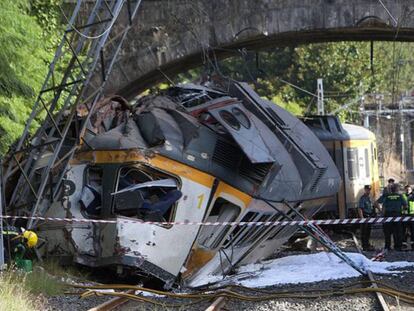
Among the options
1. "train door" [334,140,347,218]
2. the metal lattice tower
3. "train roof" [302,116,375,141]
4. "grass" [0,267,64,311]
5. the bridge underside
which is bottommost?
"train door" [334,140,347,218]

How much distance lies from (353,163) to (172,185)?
49.9 feet

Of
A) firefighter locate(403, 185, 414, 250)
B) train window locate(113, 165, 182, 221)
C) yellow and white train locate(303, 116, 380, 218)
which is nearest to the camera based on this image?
train window locate(113, 165, 182, 221)

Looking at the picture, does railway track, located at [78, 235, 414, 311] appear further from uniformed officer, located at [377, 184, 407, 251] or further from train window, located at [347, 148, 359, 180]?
train window, located at [347, 148, 359, 180]

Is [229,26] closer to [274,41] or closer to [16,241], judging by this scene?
[274,41]

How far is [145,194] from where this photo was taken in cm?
1283

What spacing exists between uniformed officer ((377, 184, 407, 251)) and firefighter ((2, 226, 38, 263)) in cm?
947

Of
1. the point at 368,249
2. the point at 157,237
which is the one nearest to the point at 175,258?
the point at 157,237

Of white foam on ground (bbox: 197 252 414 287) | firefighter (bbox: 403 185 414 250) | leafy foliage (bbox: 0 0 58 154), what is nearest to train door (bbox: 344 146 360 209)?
firefighter (bbox: 403 185 414 250)

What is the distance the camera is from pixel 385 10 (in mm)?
22391

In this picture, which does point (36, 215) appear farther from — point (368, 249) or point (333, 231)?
point (333, 231)

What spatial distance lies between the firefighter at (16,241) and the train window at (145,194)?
1316 mm

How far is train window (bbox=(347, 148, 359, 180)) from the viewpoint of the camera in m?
26.8

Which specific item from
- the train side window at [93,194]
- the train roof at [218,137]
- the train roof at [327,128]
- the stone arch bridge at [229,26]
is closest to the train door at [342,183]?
the train roof at [327,128]

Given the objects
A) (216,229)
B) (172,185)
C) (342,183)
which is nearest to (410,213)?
(342,183)
